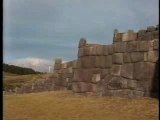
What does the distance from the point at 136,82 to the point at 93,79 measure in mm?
3514

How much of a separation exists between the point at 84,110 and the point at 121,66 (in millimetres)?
4634

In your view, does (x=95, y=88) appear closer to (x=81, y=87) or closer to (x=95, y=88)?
(x=95, y=88)

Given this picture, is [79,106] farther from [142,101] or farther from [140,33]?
[140,33]

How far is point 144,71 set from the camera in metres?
16.4

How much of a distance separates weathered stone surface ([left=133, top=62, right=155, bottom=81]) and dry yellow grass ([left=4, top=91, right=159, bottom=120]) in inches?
47.8

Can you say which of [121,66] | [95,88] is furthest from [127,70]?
[95,88]

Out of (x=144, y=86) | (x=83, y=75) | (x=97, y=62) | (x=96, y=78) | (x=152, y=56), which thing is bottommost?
(x=144, y=86)

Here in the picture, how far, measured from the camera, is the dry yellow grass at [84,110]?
12.4 metres

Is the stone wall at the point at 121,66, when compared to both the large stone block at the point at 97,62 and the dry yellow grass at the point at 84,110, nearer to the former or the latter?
the large stone block at the point at 97,62

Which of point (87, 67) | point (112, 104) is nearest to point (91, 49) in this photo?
point (87, 67)

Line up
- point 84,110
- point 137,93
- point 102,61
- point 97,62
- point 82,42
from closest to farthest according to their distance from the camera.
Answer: point 84,110 → point 137,93 → point 102,61 → point 97,62 → point 82,42

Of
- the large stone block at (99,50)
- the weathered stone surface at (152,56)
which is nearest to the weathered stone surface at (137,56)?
the weathered stone surface at (152,56)

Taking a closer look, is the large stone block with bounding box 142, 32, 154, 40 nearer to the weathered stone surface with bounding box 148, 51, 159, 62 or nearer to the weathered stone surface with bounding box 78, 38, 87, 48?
the weathered stone surface with bounding box 148, 51, 159, 62

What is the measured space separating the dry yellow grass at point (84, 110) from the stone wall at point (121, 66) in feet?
3.51
